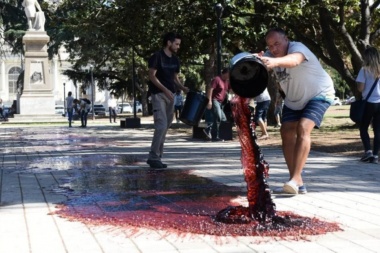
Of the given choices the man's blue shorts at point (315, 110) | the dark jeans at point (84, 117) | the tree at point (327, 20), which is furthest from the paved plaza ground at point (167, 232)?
the dark jeans at point (84, 117)

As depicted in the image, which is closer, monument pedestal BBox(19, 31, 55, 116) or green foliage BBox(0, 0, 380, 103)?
green foliage BBox(0, 0, 380, 103)

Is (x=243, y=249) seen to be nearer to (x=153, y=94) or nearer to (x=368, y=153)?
(x=153, y=94)

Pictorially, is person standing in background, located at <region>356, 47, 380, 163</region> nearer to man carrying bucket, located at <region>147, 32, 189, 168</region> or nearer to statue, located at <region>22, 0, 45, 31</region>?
man carrying bucket, located at <region>147, 32, 189, 168</region>

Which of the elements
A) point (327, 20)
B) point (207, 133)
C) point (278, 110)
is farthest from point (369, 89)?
point (278, 110)

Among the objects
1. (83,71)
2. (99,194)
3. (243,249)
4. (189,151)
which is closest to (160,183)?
(99,194)

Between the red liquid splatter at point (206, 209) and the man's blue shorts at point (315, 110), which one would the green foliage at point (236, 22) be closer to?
the man's blue shorts at point (315, 110)

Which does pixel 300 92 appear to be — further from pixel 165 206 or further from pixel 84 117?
pixel 84 117

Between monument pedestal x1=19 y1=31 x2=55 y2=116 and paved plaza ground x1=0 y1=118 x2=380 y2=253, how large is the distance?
2547cm

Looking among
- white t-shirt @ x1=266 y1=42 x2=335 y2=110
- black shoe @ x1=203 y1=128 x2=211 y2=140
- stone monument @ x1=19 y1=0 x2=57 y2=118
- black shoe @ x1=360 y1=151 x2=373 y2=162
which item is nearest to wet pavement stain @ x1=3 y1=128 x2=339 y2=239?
white t-shirt @ x1=266 y1=42 x2=335 y2=110

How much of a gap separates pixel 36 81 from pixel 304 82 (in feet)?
108

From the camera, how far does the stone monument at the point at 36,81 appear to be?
3750cm

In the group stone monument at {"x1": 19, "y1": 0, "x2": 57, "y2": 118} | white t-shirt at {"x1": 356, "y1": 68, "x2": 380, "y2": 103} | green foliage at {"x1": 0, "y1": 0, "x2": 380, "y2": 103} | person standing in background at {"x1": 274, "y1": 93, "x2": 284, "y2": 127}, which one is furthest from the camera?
stone monument at {"x1": 19, "y1": 0, "x2": 57, "y2": 118}

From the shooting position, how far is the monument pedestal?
123ft

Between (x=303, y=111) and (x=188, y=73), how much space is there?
163ft
